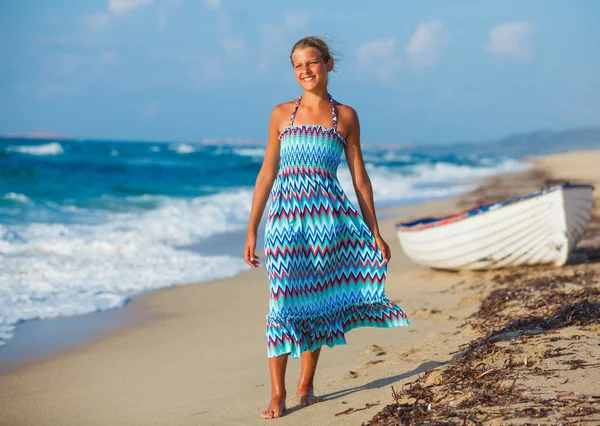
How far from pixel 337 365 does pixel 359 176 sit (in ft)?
4.86

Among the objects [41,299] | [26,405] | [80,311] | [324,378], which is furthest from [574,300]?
[41,299]

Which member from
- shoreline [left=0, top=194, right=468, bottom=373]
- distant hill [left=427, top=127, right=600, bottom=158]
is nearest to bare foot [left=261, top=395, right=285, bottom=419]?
shoreline [left=0, top=194, right=468, bottom=373]

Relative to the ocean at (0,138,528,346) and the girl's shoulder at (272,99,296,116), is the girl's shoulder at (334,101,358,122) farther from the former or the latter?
the ocean at (0,138,528,346)

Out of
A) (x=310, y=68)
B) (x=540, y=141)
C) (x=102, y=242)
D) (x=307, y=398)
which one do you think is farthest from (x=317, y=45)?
(x=540, y=141)

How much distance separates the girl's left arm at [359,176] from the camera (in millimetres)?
3553

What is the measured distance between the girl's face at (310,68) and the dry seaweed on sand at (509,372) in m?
1.58

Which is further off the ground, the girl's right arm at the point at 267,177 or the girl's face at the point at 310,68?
the girl's face at the point at 310,68

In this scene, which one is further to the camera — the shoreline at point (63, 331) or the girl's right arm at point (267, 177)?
the shoreline at point (63, 331)

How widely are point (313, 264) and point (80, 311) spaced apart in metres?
3.57

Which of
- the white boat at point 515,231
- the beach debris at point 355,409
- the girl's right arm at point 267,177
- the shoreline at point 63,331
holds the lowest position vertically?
the beach debris at point 355,409

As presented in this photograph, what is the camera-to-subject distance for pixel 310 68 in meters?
3.48

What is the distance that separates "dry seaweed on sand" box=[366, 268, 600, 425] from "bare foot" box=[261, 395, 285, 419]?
1.91ft

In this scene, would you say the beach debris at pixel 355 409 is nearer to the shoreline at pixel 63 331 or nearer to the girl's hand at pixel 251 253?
the girl's hand at pixel 251 253

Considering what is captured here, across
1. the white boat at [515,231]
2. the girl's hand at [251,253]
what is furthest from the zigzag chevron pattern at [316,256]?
the white boat at [515,231]
